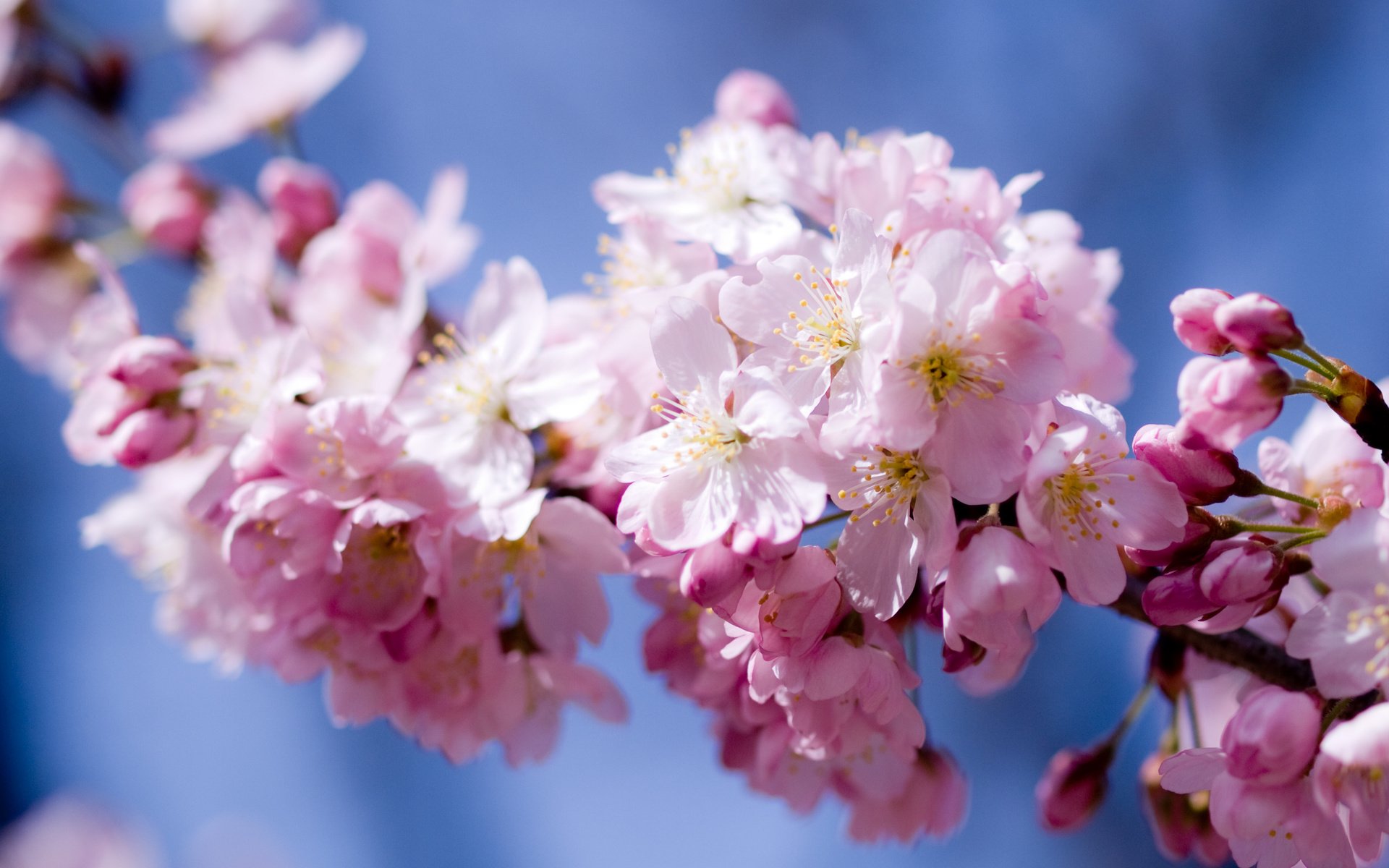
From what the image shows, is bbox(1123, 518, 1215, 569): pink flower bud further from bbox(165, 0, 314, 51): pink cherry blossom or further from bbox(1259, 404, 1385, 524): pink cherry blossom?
bbox(165, 0, 314, 51): pink cherry blossom

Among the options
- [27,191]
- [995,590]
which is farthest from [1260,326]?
[27,191]

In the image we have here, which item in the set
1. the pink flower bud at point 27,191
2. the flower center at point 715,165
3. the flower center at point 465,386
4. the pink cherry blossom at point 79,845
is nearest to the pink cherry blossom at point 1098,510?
the flower center at point 715,165

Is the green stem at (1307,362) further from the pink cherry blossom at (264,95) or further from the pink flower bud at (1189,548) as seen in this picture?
the pink cherry blossom at (264,95)

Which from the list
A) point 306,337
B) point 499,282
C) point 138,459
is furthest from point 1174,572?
point 138,459

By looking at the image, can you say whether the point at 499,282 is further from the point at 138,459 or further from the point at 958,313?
the point at 958,313

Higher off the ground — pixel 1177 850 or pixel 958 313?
pixel 958 313

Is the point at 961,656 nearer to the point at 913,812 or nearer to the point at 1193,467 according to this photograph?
the point at 1193,467
